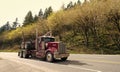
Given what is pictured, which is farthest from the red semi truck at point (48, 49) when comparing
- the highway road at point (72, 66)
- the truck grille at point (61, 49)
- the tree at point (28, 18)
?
the tree at point (28, 18)

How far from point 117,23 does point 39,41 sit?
2490cm

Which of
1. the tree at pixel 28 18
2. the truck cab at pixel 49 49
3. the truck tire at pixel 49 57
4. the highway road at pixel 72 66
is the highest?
the tree at pixel 28 18

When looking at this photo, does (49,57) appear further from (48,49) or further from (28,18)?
(28,18)

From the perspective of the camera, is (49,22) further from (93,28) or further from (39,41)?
(39,41)

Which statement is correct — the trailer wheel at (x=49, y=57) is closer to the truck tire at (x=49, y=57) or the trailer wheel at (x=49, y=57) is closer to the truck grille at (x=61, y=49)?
the truck tire at (x=49, y=57)

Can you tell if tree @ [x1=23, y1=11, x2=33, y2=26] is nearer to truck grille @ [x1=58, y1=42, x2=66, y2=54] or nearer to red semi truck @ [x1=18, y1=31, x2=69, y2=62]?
red semi truck @ [x1=18, y1=31, x2=69, y2=62]

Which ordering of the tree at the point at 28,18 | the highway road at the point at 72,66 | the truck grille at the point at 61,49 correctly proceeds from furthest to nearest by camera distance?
1. the tree at the point at 28,18
2. the truck grille at the point at 61,49
3. the highway road at the point at 72,66

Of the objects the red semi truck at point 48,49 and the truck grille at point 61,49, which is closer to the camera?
the red semi truck at point 48,49

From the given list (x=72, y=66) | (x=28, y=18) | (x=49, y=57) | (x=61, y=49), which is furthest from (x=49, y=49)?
(x=28, y=18)

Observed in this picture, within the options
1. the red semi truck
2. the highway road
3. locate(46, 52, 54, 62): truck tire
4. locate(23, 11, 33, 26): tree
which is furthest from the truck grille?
locate(23, 11, 33, 26): tree

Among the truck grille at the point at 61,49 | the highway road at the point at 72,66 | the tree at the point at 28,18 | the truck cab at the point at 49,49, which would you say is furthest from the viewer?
the tree at the point at 28,18

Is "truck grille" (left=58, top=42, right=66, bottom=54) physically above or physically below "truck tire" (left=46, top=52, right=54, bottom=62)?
above

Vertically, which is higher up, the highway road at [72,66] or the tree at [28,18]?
the tree at [28,18]

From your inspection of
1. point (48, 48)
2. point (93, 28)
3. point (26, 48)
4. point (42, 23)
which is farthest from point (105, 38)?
point (48, 48)
